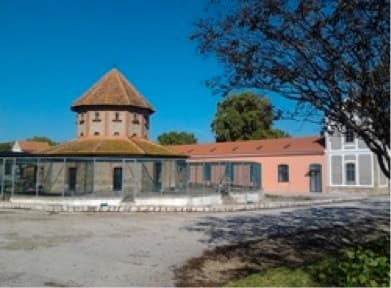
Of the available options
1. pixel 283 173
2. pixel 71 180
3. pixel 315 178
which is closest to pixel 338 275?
pixel 71 180

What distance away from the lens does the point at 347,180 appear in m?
34.4

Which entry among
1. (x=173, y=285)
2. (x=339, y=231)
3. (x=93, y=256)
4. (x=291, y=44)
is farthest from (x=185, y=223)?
(x=291, y=44)

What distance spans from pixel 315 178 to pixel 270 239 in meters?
26.5

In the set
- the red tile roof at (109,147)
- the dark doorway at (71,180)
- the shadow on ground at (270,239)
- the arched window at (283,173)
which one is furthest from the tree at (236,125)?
the shadow on ground at (270,239)

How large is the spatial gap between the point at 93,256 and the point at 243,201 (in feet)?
53.0

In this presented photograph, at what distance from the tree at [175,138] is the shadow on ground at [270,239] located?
5754cm

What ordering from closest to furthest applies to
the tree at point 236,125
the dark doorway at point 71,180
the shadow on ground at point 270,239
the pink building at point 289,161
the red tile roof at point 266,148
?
the shadow on ground at point 270,239
the dark doorway at point 71,180
the pink building at point 289,161
the red tile roof at point 266,148
the tree at point 236,125

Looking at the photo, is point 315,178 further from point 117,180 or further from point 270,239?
point 270,239

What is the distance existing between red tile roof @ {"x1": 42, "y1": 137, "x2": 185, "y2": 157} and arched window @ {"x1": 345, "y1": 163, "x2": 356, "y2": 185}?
1416 cm

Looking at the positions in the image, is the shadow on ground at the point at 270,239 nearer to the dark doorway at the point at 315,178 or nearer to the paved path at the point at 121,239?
the paved path at the point at 121,239

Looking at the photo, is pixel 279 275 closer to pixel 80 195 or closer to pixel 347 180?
pixel 80 195

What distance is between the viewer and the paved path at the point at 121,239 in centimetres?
706

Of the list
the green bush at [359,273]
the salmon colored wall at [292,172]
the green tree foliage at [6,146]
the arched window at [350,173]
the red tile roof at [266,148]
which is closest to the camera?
the green bush at [359,273]

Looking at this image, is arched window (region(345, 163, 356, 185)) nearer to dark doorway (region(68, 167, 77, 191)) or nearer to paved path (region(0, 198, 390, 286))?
paved path (region(0, 198, 390, 286))
